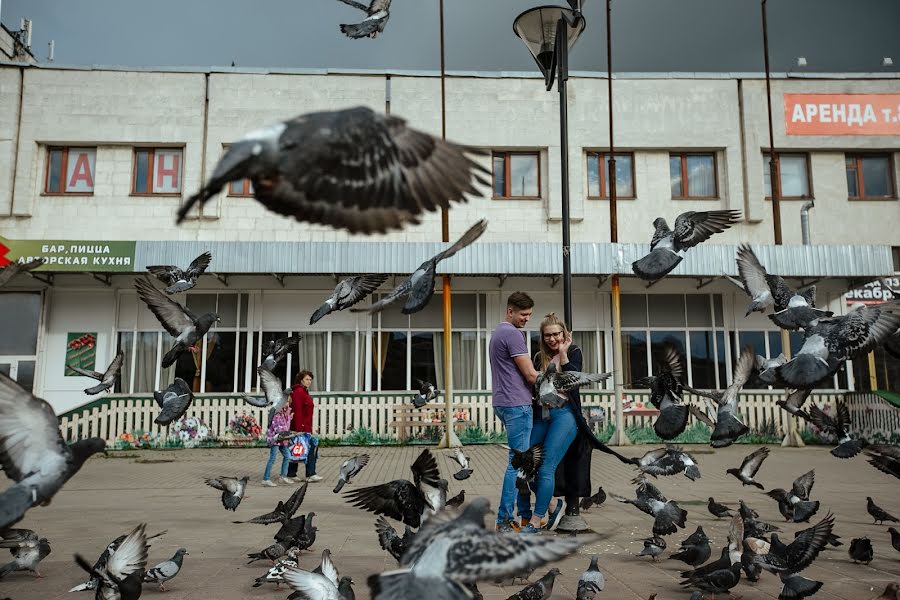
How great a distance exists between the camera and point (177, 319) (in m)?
5.98

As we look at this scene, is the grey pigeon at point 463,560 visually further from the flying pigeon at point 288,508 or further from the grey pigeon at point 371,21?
the grey pigeon at point 371,21

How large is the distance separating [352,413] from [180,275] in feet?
39.4

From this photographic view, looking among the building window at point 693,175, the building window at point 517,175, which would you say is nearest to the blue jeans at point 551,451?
the building window at point 517,175

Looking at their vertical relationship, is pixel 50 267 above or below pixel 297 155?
above

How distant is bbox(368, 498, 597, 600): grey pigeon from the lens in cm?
249

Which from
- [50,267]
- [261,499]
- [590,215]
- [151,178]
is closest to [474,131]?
[590,215]

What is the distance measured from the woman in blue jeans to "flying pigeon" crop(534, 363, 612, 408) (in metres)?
0.18

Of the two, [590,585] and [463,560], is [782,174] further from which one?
[463,560]

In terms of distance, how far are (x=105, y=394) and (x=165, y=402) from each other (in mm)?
14456

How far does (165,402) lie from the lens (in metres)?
5.70

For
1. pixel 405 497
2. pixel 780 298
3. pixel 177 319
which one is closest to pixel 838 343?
pixel 780 298

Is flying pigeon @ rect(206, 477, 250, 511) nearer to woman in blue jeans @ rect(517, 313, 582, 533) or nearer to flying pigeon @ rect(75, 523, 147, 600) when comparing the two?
flying pigeon @ rect(75, 523, 147, 600)

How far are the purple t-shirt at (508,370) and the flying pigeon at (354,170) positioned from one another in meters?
2.84

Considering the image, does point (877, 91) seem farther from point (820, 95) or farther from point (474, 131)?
point (474, 131)
